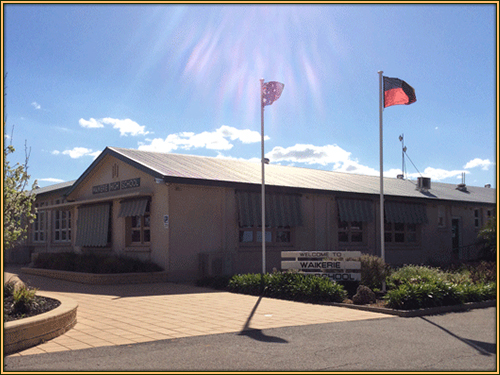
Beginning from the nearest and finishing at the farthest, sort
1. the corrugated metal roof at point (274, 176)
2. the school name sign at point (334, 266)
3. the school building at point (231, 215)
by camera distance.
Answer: the school name sign at point (334, 266)
the school building at point (231, 215)
the corrugated metal roof at point (274, 176)

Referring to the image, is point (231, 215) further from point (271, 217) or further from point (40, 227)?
point (40, 227)

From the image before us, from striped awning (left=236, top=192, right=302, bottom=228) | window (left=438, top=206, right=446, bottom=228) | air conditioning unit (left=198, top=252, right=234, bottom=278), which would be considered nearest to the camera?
air conditioning unit (left=198, top=252, right=234, bottom=278)

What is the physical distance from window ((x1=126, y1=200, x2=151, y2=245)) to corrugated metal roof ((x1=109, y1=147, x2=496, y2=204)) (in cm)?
196

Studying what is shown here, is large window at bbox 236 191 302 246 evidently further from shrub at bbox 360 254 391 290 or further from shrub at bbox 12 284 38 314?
shrub at bbox 12 284 38 314

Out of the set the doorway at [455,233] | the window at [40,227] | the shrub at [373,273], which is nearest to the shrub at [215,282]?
the shrub at [373,273]

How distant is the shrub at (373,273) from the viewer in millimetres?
13828

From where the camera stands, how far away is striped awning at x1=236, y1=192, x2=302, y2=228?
18802 millimetres

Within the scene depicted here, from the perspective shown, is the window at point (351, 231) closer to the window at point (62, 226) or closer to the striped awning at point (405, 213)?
the striped awning at point (405, 213)

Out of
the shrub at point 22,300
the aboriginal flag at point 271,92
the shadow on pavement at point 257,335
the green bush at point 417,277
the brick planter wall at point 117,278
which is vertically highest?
the aboriginal flag at point 271,92

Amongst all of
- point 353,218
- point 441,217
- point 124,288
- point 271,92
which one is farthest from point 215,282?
point 441,217

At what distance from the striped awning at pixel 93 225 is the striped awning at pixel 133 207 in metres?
1.54

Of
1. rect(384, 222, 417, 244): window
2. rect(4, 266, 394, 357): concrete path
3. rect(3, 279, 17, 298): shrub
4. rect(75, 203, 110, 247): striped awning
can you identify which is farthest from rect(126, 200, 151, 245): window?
rect(384, 222, 417, 244): window

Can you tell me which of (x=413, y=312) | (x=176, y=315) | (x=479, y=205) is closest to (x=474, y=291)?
(x=413, y=312)

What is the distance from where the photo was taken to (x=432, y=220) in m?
25.8
